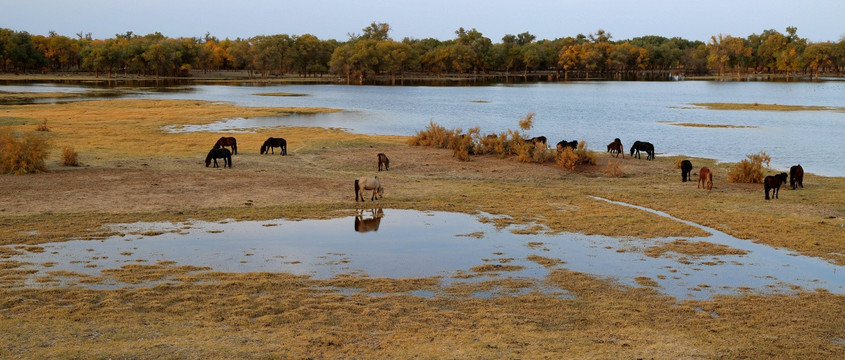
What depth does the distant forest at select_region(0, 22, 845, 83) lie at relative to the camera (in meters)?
137

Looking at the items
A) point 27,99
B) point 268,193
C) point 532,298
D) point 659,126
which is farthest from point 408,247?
point 27,99

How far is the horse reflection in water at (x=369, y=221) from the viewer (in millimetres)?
16272

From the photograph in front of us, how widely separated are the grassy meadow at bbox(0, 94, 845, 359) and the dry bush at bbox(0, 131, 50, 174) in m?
0.46

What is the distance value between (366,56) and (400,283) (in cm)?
12958

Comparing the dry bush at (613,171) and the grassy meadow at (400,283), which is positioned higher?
the dry bush at (613,171)

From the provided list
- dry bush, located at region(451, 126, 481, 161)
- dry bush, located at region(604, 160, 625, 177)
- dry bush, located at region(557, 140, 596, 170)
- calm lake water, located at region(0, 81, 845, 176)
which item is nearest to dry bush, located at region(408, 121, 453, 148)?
dry bush, located at region(451, 126, 481, 161)

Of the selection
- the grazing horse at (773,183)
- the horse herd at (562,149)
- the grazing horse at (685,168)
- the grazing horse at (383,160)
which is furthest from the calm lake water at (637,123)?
the grazing horse at (383,160)

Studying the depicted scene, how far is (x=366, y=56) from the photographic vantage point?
454ft

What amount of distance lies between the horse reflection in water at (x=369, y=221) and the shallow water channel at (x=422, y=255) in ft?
0.11

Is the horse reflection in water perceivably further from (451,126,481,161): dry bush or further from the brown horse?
the brown horse

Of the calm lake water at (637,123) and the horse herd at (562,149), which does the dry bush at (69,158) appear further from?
the calm lake water at (637,123)

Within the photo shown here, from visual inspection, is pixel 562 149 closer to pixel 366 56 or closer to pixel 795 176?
pixel 795 176

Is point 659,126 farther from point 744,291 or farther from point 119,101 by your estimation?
point 119,101

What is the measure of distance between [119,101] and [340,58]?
80289 millimetres
